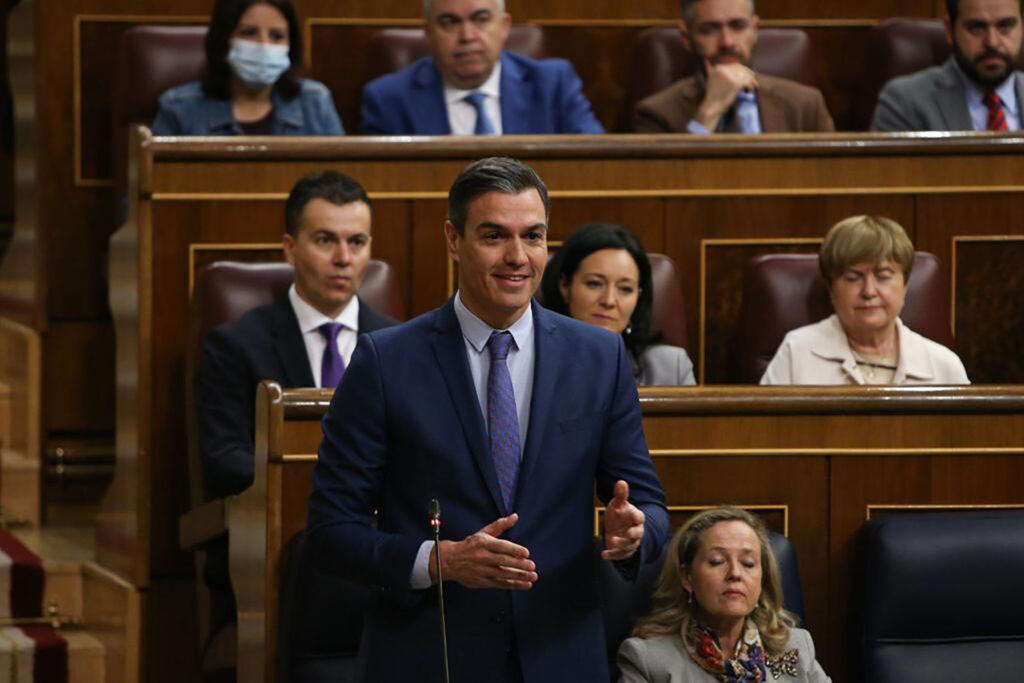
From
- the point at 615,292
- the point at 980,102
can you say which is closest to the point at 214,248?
the point at 615,292

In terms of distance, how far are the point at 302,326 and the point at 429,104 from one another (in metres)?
0.44

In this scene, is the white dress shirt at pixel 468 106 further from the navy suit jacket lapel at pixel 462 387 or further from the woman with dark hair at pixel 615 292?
the navy suit jacket lapel at pixel 462 387

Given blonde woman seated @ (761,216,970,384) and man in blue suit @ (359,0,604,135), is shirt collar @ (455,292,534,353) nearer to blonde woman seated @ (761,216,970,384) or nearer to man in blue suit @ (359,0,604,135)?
blonde woman seated @ (761,216,970,384)

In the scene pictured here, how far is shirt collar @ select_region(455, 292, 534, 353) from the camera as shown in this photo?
3.09ft

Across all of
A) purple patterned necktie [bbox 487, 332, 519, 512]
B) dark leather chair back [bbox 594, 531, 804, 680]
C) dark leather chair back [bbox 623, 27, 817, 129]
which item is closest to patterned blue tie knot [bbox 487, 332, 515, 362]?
purple patterned necktie [bbox 487, 332, 519, 512]

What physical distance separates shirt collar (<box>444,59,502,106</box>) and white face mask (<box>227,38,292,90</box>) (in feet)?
0.54

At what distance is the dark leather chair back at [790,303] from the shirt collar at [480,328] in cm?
70

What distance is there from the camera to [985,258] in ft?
5.66

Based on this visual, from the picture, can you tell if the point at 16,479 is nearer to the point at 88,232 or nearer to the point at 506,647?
the point at 88,232

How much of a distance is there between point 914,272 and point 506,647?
32.9 inches

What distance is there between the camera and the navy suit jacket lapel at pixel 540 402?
921mm

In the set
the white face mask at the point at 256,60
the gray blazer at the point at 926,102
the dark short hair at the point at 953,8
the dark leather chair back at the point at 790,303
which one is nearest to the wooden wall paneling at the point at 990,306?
the dark leather chair back at the point at 790,303

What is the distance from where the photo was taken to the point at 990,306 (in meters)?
1.72

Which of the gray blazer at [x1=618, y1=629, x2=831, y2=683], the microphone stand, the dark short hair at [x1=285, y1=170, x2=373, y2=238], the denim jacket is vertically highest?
the denim jacket
